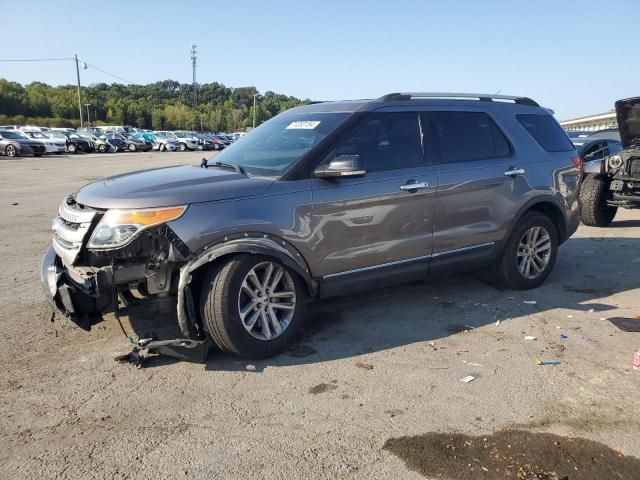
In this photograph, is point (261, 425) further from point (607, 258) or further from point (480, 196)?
point (607, 258)

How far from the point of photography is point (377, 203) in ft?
14.5

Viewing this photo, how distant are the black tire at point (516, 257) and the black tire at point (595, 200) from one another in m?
4.23

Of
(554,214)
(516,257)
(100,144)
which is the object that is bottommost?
(100,144)

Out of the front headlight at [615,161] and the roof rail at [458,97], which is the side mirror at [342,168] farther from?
the front headlight at [615,161]

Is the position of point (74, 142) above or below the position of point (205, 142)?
above

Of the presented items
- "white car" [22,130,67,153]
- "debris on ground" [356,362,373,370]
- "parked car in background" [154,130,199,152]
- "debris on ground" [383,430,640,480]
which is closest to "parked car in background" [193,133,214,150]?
"parked car in background" [154,130,199,152]

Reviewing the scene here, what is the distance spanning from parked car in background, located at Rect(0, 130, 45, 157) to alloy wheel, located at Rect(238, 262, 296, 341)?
3338cm

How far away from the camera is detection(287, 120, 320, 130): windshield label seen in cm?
460

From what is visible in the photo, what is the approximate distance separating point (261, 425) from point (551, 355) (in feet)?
7.61

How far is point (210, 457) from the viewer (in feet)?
9.26

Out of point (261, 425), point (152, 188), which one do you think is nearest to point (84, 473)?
point (261, 425)

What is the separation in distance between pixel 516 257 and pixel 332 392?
2.89 meters

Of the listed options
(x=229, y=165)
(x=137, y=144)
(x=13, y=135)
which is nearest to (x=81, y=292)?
(x=229, y=165)

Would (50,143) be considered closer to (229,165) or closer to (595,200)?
(595,200)
